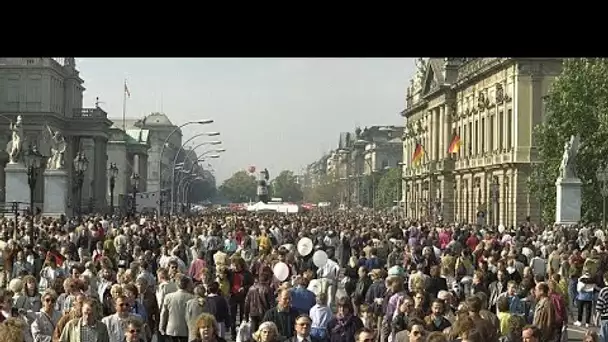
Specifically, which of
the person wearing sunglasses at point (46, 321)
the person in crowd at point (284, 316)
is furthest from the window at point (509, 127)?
the person wearing sunglasses at point (46, 321)

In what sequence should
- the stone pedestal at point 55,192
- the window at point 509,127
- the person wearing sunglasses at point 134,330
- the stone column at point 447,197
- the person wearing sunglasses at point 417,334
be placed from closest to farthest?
the person wearing sunglasses at point 417,334
the person wearing sunglasses at point 134,330
the stone pedestal at point 55,192
the window at point 509,127
the stone column at point 447,197

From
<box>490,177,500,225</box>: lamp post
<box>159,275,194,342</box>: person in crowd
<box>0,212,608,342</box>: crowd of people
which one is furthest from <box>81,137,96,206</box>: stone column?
<box>159,275,194,342</box>: person in crowd

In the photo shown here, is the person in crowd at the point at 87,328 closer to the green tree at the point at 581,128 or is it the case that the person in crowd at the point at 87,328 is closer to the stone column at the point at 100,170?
the green tree at the point at 581,128

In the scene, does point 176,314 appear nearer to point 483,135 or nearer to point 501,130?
point 501,130

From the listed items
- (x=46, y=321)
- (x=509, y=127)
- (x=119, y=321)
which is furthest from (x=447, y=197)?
(x=119, y=321)

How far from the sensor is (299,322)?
1086 cm

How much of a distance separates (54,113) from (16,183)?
60797 mm

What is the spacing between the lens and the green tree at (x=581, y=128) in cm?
5025

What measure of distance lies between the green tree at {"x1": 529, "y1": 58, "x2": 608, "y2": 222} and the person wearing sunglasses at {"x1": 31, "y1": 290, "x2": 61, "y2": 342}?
38.2 metres

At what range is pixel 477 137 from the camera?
86.0 metres

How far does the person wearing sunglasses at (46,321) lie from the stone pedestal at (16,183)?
1558 inches

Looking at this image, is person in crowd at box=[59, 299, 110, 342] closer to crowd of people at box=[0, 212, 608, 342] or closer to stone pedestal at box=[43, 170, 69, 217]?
crowd of people at box=[0, 212, 608, 342]
